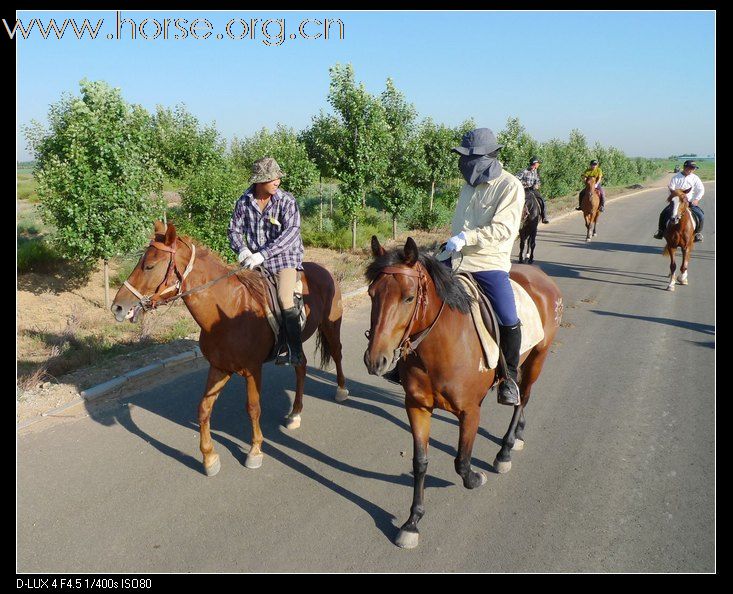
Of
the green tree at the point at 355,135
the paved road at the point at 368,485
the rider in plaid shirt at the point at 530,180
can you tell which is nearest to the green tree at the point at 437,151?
the green tree at the point at 355,135

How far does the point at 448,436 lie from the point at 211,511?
240 cm

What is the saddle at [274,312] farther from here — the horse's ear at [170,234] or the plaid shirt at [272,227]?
the horse's ear at [170,234]

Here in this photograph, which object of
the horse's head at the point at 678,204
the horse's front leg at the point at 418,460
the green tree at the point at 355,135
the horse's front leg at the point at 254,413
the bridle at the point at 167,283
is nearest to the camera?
the horse's front leg at the point at 418,460

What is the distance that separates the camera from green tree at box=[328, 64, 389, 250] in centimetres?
1497

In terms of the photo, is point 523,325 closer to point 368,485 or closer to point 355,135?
point 368,485

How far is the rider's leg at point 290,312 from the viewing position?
4723mm

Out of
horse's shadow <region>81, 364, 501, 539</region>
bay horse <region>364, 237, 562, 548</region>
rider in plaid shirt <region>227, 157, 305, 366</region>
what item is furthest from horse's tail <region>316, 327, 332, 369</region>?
bay horse <region>364, 237, 562, 548</region>

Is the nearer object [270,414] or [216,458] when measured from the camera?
[216,458]

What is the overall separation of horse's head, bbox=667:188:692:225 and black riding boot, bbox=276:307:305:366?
9.88 m

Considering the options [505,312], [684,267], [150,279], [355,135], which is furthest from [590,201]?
[150,279]

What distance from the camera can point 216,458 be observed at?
4402mm

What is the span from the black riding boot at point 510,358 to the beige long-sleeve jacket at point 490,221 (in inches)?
20.0
